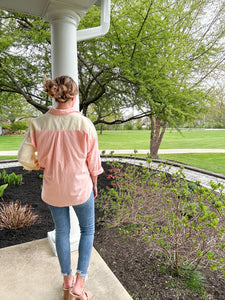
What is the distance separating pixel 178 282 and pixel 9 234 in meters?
1.88

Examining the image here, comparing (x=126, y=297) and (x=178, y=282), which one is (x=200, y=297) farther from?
(x=126, y=297)

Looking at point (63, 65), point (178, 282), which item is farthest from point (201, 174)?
point (63, 65)

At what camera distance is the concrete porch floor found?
1.40 metres

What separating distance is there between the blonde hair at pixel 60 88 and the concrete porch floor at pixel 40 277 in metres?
1.43

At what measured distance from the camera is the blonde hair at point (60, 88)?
1028mm

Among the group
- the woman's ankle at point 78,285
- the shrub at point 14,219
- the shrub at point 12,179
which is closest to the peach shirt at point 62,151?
the woman's ankle at point 78,285

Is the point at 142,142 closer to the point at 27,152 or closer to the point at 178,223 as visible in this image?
the point at 178,223

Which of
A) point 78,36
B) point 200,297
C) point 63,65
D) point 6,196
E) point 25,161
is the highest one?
point 78,36

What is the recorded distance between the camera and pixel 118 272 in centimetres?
170

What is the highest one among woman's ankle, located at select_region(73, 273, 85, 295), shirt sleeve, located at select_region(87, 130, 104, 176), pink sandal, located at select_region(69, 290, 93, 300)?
shirt sleeve, located at select_region(87, 130, 104, 176)

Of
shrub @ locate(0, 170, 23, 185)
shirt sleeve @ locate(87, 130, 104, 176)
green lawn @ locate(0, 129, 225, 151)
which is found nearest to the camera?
shirt sleeve @ locate(87, 130, 104, 176)

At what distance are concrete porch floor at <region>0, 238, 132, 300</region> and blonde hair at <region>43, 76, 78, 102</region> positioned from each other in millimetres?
1431

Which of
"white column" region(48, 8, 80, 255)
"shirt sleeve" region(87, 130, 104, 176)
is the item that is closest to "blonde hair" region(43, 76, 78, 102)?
"shirt sleeve" region(87, 130, 104, 176)

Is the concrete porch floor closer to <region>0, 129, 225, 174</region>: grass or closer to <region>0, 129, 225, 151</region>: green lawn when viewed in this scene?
<region>0, 129, 225, 174</region>: grass
